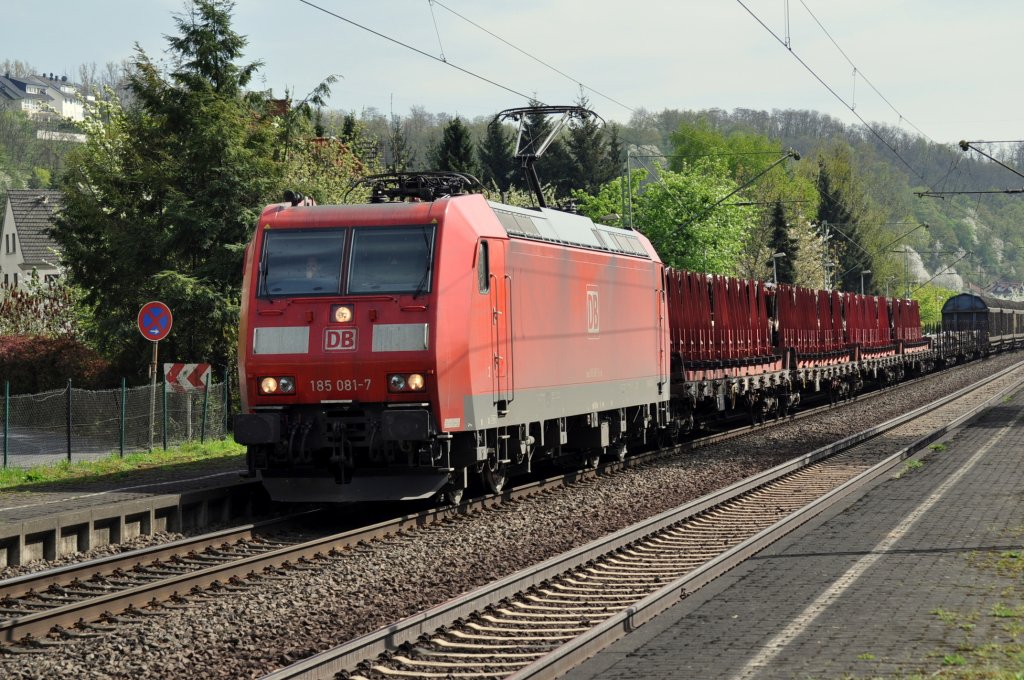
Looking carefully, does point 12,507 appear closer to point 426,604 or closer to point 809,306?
point 426,604

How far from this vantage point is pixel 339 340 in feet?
45.5

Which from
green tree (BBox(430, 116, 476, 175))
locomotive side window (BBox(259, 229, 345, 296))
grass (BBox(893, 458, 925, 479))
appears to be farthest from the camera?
green tree (BBox(430, 116, 476, 175))

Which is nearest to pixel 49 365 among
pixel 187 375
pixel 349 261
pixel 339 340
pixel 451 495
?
pixel 187 375

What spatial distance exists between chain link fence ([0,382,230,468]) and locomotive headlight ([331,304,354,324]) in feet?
30.0

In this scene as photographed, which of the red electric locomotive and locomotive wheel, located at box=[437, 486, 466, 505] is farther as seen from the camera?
locomotive wheel, located at box=[437, 486, 466, 505]

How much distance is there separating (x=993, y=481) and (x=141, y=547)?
11.1 metres

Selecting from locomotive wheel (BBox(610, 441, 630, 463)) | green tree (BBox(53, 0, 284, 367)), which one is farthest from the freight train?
green tree (BBox(53, 0, 284, 367))

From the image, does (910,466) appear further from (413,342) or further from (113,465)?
(113,465)

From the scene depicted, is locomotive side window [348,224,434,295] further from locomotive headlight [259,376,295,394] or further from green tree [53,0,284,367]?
green tree [53,0,284,367]

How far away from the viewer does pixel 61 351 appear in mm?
31969

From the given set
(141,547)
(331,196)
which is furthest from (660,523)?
(331,196)

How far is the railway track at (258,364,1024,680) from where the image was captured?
25.6ft

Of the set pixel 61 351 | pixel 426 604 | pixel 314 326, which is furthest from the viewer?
pixel 61 351

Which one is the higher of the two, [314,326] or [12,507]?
[314,326]
